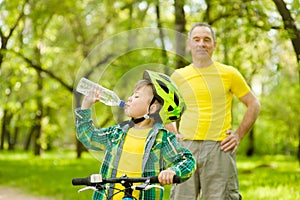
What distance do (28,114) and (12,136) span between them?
1341 centimetres

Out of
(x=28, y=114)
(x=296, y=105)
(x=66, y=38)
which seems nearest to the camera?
(x=66, y=38)

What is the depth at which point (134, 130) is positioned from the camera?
3.74 meters

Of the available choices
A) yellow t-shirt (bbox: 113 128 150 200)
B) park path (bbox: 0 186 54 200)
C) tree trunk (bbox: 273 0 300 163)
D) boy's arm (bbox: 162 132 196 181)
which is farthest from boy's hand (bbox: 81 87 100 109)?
park path (bbox: 0 186 54 200)

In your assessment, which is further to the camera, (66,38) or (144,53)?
(66,38)

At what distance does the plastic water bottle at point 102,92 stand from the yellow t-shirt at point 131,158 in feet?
0.75

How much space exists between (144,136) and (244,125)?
194 cm

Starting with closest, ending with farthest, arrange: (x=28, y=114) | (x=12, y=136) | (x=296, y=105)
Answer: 1. (x=296, y=105)
2. (x=28, y=114)
3. (x=12, y=136)

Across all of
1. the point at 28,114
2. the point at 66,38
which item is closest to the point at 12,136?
the point at 28,114

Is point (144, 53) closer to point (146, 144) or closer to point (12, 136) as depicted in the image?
point (146, 144)

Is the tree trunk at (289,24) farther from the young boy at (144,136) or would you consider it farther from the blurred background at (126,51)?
the young boy at (144,136)

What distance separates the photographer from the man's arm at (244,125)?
518 cm

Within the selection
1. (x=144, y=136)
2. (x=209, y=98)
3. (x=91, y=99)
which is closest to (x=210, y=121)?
(x=209, y=98)

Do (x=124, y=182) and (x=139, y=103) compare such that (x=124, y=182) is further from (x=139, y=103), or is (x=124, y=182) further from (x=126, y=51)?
(x=126, y=51)

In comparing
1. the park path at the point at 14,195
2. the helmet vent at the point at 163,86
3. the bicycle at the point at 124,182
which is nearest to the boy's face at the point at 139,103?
the helmet vent at the point at 163,86
